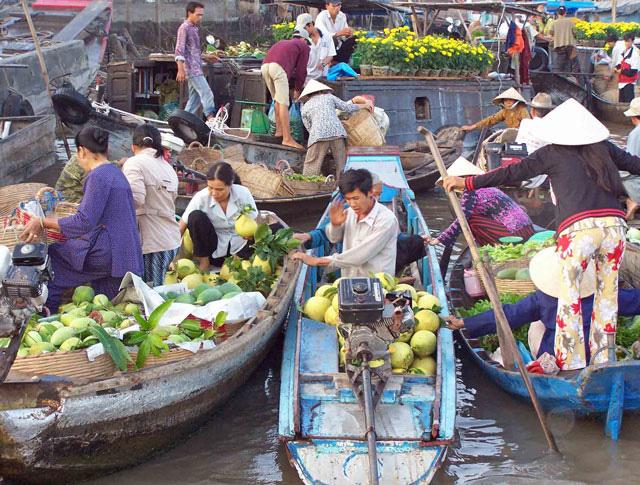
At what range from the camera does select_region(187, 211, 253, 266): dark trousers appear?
5.92 meters

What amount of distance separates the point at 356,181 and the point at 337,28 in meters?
7.22

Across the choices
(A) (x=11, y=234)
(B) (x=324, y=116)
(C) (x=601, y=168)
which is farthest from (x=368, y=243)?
(B) (x=324, y=116)

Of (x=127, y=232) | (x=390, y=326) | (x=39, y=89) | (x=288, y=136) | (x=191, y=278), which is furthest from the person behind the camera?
(x=39, y=89)

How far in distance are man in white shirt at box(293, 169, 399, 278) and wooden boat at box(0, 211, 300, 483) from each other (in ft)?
2.78

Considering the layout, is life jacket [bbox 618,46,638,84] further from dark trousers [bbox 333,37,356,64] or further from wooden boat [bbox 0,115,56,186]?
wooden boat [bbox 0,115,56,186]

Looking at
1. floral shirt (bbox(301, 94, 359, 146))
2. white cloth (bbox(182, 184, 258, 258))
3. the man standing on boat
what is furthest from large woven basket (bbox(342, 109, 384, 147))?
white cloth (bbox(182, 184, 258, 258))

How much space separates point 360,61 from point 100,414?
812 centimetres

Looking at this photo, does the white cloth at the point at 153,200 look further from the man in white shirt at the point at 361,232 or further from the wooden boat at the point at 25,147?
the wooden boat at the point at 25,147

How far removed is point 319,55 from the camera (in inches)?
435

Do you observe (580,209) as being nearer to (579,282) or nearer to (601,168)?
(601,168)

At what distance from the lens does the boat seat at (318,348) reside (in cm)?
461

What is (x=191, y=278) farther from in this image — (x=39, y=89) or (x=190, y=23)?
(x=39, y=89)

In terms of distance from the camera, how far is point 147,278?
5891 millimetres

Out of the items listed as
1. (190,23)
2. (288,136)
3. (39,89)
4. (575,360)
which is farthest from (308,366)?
(39,89)
